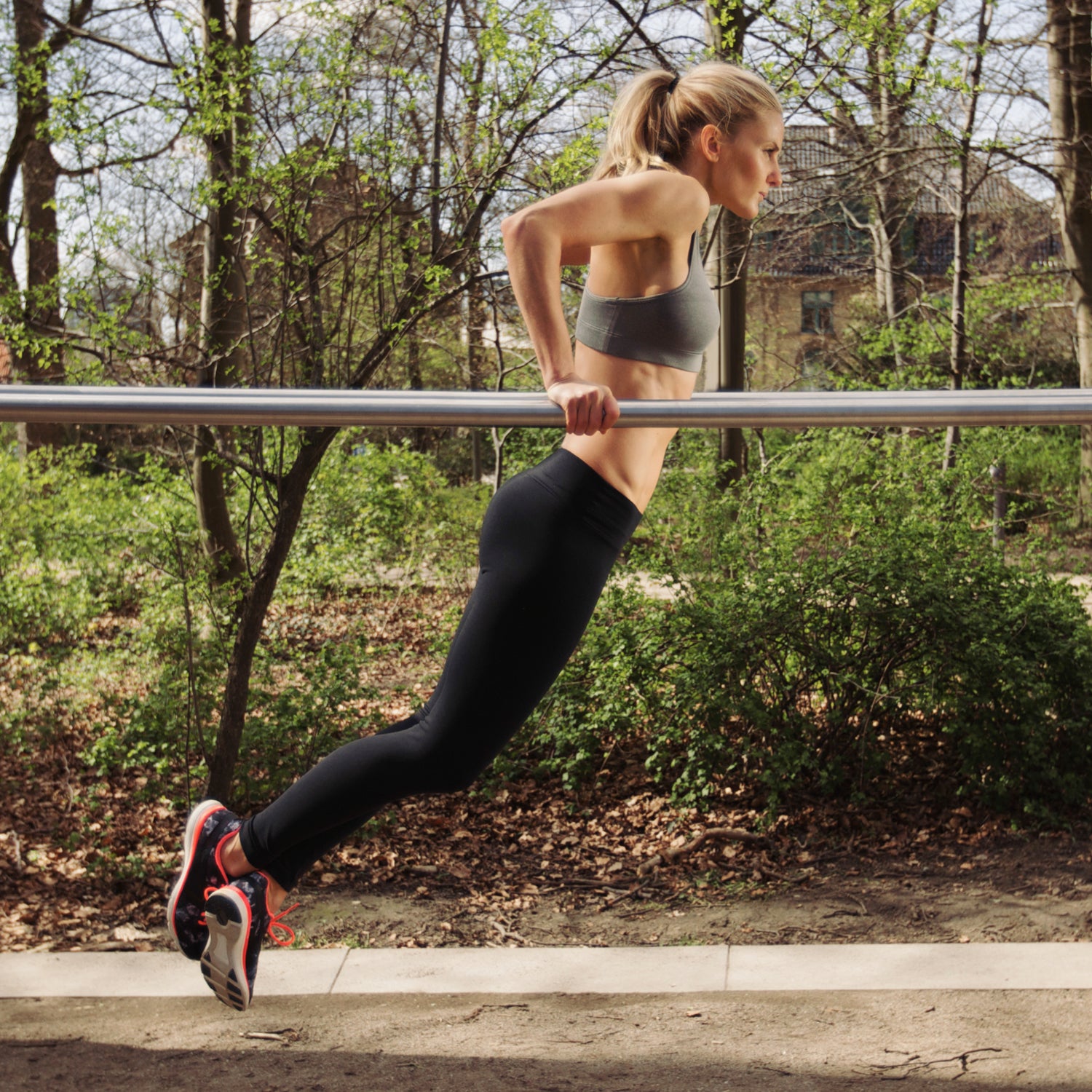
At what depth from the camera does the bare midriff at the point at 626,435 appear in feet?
6.59

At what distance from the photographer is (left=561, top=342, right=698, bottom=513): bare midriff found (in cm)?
201

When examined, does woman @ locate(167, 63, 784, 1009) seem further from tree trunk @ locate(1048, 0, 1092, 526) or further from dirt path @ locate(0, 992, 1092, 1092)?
tree trunk @ locate(1048, 0, 1092, 526)

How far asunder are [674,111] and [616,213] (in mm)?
287

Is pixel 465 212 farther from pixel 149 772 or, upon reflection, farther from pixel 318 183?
pixel 149 772

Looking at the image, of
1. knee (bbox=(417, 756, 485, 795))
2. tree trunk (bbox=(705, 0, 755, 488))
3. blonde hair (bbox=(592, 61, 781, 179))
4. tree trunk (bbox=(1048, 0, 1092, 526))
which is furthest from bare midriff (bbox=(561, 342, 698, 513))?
tree trunk (bbox=(1048, 0, 1092, 526))

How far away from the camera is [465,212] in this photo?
204 inches

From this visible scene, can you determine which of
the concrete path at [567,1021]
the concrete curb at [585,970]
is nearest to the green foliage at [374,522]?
the concrete curb at [585,970]

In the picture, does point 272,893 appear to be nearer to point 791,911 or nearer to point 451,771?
point 451,771

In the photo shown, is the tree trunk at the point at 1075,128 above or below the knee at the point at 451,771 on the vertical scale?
above

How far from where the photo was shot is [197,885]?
89.0 inches

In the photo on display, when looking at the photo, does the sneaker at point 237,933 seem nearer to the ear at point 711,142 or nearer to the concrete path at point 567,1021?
the concrete path at point 567,1021

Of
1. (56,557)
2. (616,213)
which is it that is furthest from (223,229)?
(616,213)

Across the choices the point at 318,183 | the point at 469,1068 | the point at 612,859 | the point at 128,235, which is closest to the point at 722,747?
the point at 612,859

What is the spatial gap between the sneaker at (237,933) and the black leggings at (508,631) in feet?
0.90
